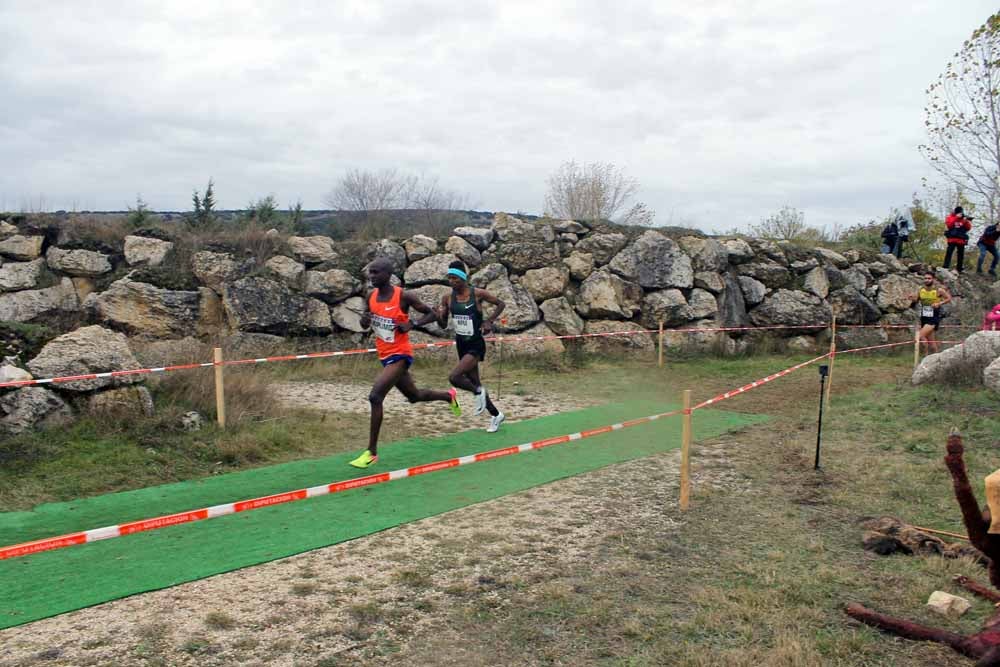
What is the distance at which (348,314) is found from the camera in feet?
49.0

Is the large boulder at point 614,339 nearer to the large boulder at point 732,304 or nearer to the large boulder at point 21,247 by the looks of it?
the large boulder at point 732,304

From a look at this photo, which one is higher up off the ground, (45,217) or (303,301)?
(45,217)

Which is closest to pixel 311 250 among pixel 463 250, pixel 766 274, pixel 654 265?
pixel 463 250

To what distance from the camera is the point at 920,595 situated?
461 cm

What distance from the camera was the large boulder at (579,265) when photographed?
16703mm

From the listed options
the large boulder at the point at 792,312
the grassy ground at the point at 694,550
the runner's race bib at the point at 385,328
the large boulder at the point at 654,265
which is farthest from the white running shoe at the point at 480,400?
the large boulder at the point at 792,312

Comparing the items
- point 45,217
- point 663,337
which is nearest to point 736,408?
point 663,337

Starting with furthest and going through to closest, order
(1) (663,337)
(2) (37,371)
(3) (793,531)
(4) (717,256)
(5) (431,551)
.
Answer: (4) (717,256) → (1) (663,337) → (2) (37,371) → (3) (793,531) → (5) (431,551)

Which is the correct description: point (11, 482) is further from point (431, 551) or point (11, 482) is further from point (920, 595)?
point (920, 595)

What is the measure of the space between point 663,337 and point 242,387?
9.63 m

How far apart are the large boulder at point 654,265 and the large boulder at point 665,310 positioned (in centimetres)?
25

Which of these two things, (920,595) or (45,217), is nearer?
(920,595)

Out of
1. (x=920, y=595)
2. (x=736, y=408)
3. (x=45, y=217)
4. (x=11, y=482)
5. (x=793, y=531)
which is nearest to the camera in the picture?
(x=920, y=595)

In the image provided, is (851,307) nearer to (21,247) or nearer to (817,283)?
(817,283)
